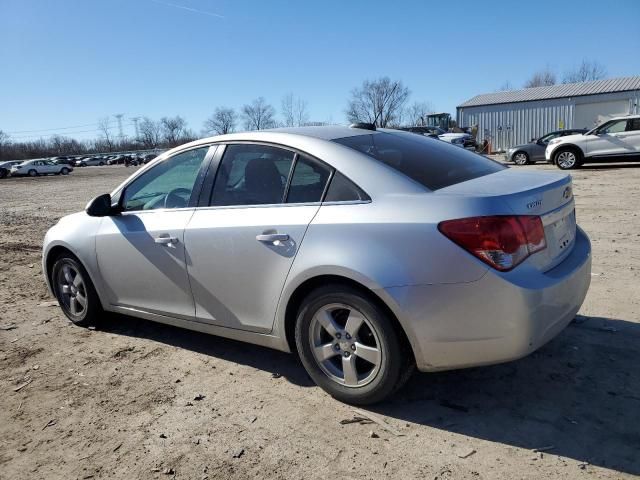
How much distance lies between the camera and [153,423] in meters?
3.14

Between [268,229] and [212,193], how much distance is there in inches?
26.6

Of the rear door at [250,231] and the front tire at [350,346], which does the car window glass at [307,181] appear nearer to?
the rear door at [250,231]

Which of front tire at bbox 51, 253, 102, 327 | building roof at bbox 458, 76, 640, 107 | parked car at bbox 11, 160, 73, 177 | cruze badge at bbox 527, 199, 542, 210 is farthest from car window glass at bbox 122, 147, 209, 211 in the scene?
parked car at bbox 11, 160, 73, 177

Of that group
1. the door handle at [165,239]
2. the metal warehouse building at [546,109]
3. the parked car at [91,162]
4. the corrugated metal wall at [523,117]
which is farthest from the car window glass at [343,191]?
the parked car at [91,162]

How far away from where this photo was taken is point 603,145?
57.8 feet

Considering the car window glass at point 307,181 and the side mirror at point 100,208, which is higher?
the car window glass at point 307,181

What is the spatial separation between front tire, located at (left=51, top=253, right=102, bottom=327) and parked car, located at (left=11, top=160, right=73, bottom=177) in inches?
2203

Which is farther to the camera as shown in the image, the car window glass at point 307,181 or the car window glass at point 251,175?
the car window glass at point 251,175

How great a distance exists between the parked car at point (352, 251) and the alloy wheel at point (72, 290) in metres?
0.54

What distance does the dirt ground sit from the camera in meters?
2.64

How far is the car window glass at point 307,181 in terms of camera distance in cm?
318

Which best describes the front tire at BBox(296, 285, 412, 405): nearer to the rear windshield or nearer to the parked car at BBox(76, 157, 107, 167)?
the rear windshield

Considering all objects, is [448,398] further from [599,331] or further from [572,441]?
[599,331]

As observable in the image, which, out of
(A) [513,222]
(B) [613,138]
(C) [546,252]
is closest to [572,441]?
(C) [546,252]
